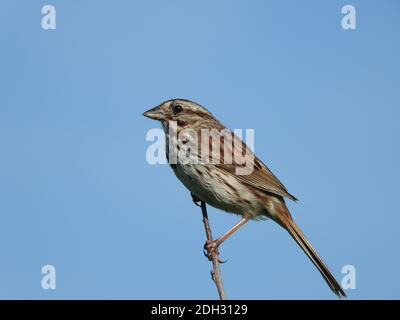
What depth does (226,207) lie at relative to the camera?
8.18 m

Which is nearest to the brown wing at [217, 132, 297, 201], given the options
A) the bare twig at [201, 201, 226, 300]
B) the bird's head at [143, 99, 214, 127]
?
the bird's head at [143, 99, 214, 127]

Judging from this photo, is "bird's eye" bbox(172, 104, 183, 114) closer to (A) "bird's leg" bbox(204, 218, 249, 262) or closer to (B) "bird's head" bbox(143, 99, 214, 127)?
(B) "bird's head" bbox(143, 99, 214, 127)

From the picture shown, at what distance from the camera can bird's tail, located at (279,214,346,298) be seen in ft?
25.0

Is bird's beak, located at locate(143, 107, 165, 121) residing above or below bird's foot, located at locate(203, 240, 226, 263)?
above

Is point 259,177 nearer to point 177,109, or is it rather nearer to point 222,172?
point 222,172

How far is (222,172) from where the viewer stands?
8.11 meters

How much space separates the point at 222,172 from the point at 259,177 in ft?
1.66

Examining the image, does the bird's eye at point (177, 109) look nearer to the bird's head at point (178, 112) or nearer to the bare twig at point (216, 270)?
the bird's head at point (178, 112)

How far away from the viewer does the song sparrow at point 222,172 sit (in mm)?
7887

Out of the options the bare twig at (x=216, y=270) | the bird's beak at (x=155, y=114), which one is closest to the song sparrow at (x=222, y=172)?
the bird's beak at (x=155, y=114)

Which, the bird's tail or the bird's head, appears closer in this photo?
the bird's tail

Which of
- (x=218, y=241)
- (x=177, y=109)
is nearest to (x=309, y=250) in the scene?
(x=218, y=241)

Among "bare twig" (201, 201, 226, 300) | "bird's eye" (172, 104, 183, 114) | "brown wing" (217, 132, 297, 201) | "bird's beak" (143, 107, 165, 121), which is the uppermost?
"bird's eye" (172, 104, 183, 114)
